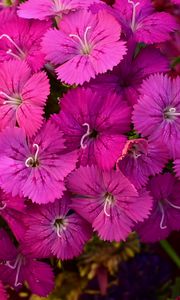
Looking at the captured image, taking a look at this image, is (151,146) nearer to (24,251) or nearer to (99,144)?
(99,144)

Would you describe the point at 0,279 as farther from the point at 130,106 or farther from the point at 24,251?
the point at 130,106

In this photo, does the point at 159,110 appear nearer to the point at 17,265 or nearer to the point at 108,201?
the point at 108,201

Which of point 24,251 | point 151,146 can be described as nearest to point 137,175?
point 151,146

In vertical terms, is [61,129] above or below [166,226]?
above

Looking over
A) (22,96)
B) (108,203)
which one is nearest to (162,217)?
(108,203)

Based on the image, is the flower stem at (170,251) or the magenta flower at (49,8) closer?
the magenta flower at (49,8)

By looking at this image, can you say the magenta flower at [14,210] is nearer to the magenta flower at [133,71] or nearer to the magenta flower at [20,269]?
the magenta flower at [20,269]

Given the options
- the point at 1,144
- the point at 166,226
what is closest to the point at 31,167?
the point at 1,144

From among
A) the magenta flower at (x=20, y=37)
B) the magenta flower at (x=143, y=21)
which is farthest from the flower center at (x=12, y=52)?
the magenta flower at (x=143, y=21)
